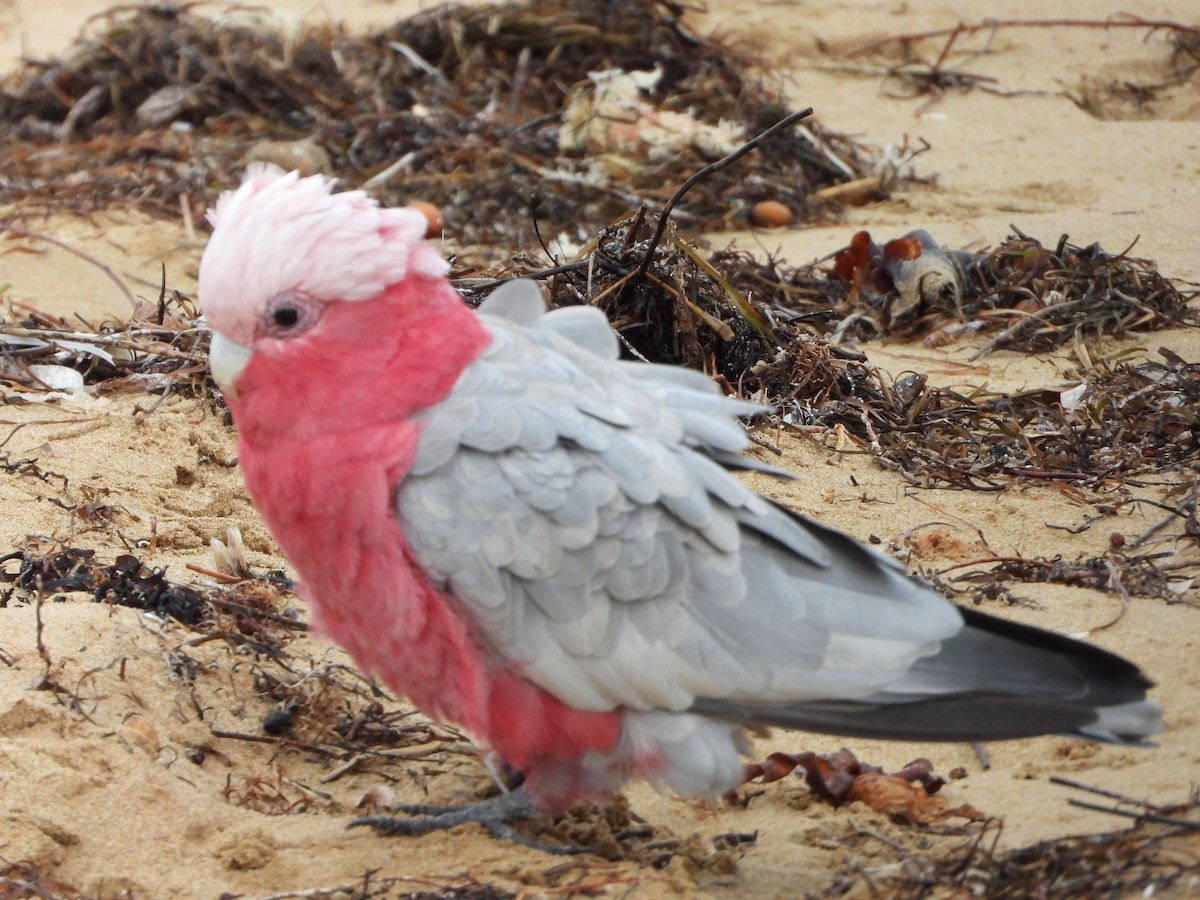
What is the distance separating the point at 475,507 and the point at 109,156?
547 cm

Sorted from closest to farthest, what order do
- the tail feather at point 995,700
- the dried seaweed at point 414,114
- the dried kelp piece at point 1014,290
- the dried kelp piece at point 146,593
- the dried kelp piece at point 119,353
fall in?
the tail feather at point 995,700 → the dried kelp piece at point 146,593 → the dried kelp piece at point 119,353 → the dried kelp piece at point 1014,290 → the dried seaweed at point 414,114

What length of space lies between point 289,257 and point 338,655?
4.30ft

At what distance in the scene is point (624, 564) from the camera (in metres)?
2.81

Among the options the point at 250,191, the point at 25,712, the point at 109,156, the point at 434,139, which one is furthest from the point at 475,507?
the point at 109,156

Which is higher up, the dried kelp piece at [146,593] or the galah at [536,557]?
the galah at [536,557]

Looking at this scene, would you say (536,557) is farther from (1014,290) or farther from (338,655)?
(1014,290)

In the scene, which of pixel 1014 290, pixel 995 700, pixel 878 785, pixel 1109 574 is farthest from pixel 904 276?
pixel 995 700

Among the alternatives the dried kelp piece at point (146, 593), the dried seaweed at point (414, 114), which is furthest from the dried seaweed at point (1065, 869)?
the dried seaweed at point (414, 114)

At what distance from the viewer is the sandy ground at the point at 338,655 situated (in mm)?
2850

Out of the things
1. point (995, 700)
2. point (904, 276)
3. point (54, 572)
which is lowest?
point (54, 572)

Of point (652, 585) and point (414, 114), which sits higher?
point (652, 585)

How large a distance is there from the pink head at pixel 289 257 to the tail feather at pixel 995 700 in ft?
3.62

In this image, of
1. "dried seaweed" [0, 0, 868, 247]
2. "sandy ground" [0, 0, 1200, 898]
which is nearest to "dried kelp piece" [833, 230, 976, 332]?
"sandy ground" [0, 0, 1200, 898]

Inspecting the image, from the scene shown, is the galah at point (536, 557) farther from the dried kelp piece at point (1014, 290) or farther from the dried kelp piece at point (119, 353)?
the dried kelp piece at point (1014, 290)
